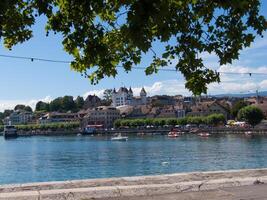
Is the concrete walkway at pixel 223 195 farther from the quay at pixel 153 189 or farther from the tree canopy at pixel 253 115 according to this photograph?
the tree canopy at pixel 253 115

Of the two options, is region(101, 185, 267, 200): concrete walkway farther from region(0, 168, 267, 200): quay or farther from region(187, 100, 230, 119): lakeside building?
region(187, 100, 230, 119): lakeside building

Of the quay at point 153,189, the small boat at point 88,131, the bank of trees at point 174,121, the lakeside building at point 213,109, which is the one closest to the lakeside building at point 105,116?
the bank of trees at point 174,121

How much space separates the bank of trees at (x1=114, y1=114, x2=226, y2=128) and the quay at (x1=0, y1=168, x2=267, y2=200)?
14191cm

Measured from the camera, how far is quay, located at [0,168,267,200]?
306 inches

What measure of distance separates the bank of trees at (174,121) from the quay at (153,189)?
142 m

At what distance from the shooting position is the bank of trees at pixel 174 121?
5901 inches

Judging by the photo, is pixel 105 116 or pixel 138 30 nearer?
pixel 138 30

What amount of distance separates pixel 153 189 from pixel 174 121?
151 meters

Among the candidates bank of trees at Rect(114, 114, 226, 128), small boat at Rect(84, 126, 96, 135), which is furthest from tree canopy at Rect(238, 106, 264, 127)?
small boat at Rect(84, 126, 96, 135)


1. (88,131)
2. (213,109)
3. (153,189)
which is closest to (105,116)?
(88,131)

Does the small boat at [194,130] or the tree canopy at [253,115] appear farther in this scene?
the small boat at [194,130]

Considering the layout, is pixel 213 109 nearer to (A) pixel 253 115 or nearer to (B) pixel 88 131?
(A) pixel 253 115

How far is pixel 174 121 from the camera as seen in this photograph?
520ft

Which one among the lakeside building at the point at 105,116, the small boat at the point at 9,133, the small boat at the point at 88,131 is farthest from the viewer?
the lakeside building at the point at 105,116
